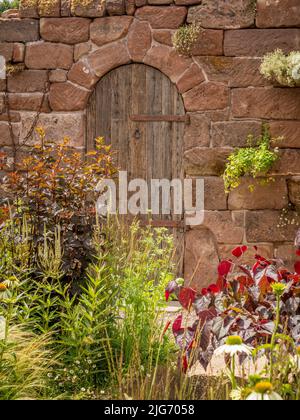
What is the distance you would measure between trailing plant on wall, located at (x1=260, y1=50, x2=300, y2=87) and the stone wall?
15 cm

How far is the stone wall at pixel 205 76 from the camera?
21.4ft

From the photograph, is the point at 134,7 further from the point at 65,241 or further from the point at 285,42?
the point at 65,241

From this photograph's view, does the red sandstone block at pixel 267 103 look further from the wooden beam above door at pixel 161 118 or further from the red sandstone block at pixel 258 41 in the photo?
the wooden beam above door at pixel 161 118

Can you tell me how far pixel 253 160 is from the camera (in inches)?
250

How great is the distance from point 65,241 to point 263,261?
50.1 inches

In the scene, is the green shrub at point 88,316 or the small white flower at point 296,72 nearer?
the green shrub at point 88,316

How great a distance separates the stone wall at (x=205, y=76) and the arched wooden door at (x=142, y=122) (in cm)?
11

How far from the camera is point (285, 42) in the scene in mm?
6516

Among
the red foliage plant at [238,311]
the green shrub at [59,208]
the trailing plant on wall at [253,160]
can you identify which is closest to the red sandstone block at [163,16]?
the trailing plant on wall at [253,160]

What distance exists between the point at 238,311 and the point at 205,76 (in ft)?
11.8

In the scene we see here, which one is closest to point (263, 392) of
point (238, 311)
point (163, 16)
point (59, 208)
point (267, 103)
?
point (238, 311)

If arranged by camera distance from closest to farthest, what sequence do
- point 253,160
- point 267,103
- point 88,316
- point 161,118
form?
1. point 88,316
2. point 253,160
3. point 267,103
4. point 161,118

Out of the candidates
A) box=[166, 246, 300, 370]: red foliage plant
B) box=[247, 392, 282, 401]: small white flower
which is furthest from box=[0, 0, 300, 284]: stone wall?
box=[247, 392, 282, 401]: small white flower

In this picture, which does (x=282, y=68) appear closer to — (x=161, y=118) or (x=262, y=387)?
(x=161, y=118)
